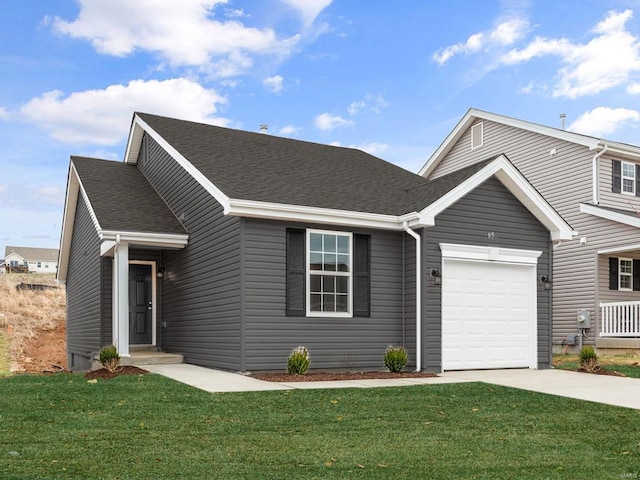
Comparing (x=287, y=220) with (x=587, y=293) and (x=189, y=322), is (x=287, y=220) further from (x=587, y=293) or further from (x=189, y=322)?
(x=587, y=293)

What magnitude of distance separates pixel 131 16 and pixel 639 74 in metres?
16.1

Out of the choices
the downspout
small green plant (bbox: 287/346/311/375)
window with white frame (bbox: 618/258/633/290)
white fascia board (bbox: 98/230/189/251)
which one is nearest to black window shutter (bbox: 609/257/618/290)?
window with white frame (bbox: 618/258/633/290)

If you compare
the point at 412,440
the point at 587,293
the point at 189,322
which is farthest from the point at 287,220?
the point at 587,293

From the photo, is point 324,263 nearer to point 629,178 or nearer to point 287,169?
point 287,169

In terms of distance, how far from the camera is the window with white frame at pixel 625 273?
71.4 ft

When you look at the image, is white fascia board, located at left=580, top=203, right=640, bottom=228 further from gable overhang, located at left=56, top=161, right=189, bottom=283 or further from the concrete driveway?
gable overhang, located at left=56, top=161, right=189, bottom=283

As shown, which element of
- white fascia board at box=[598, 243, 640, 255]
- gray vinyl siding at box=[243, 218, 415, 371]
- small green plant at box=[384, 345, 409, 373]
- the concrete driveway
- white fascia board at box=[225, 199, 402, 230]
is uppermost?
white fascia board at box=[225, 199, 402, 230]

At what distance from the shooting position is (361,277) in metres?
13.8

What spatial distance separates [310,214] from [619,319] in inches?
487

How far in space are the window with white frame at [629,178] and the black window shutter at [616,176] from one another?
0.65ft

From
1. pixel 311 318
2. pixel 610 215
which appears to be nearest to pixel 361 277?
pixel 311 318

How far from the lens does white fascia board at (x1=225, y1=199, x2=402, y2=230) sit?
12.3m

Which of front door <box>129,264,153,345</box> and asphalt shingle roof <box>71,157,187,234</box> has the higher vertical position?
asphalt shingle roof <box>71,157,187,234</box>

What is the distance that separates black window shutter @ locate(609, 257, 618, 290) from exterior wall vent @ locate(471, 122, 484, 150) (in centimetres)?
673
